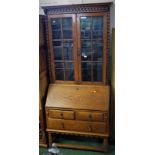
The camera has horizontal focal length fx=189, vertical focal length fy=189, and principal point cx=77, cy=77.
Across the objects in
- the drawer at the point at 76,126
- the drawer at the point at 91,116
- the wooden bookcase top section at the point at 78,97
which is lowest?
the drawer at the point at 76,126

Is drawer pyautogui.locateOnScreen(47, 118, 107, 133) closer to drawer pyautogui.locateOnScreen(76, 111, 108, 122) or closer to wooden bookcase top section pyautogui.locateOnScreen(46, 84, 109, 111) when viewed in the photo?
drawer pyautogui.locateOnScreen(76, 111, 108, 122)

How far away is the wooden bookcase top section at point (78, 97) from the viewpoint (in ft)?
7.76

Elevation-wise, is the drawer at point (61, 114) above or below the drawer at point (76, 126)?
above

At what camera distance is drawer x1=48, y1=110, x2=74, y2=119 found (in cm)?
245

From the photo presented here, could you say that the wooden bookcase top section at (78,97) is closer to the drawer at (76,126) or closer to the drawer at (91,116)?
the drawer at (91,116)

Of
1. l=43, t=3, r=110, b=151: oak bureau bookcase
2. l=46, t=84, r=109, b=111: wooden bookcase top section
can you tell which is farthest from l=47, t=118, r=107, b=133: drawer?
l=46, t=84, r=109, b=111: wooden bookcase top section

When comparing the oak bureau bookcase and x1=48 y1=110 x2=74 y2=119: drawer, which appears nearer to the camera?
the oak bureau bookcase

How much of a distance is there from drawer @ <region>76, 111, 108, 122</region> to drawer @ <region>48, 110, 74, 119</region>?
9cm

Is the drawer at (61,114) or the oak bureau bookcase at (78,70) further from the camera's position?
the drawer at (61,114)

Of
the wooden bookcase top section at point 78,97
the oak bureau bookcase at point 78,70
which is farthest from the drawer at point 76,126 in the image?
the wooden bookcase top section at point 78,97
